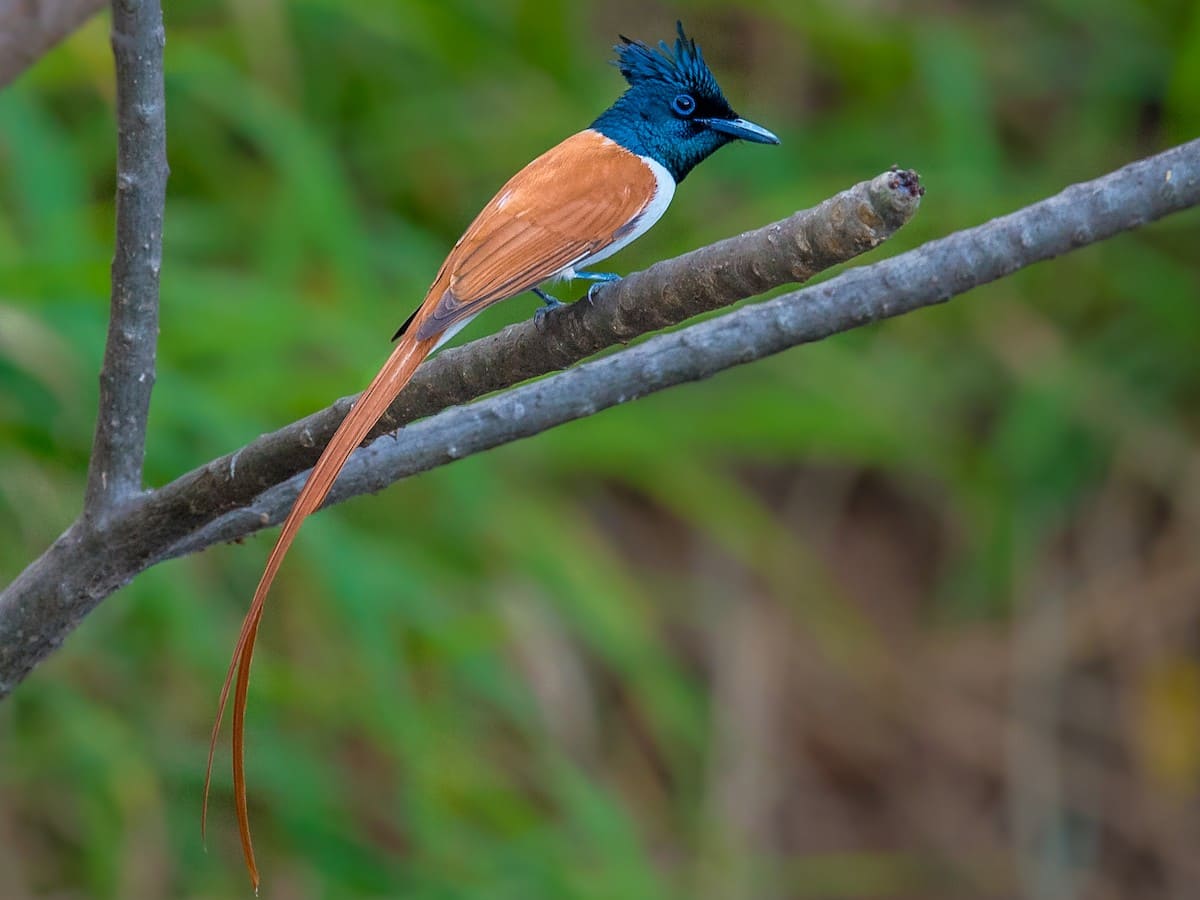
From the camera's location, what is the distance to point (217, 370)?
2.08 m

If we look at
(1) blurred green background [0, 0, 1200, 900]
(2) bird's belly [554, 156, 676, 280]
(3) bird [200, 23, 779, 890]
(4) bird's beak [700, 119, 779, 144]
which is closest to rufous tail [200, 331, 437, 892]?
(3) bird [200, 23, 779, 890]

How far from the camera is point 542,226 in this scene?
1.06m

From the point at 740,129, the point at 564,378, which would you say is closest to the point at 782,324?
the point at 564,378

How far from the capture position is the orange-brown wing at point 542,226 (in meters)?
1.01

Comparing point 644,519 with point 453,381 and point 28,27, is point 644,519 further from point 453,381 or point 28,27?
point 453,381

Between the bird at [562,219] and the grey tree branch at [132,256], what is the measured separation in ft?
0.40

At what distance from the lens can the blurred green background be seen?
6.56 feet

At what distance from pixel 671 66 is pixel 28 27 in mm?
523

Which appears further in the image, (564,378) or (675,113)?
(675,113)

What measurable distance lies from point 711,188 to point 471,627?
1244 mm

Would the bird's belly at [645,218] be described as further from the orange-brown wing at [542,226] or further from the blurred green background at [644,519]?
the blurred green background at [644,519]

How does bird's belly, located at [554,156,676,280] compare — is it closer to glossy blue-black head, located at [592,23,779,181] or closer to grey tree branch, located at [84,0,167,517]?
glossy blue-black head, located at [592,23,779,181]

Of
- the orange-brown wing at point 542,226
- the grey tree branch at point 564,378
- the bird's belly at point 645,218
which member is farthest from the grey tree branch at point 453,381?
the bird's belly at point 645,218

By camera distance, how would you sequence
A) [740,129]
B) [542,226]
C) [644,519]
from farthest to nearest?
[644,519], [740,129], [542,226]
